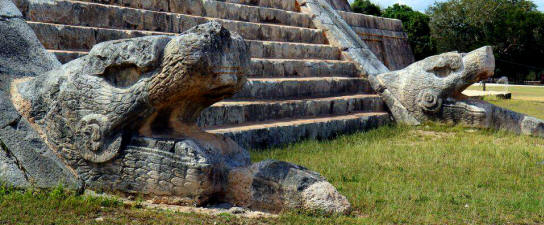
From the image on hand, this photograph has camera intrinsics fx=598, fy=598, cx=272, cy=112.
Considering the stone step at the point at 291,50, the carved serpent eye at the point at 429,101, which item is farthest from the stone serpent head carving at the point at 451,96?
the stone step at the point at 291,50

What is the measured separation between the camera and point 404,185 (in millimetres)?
5051

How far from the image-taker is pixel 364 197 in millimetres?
4508

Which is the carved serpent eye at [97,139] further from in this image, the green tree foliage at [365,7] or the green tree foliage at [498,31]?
the green tree foliage at [498,31]

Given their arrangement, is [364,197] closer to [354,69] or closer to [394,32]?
[354,69]

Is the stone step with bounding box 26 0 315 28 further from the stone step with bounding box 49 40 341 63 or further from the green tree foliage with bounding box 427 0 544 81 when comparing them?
the green tree foliage with bounding box 427 0 544 81

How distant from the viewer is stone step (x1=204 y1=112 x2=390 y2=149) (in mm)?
6574

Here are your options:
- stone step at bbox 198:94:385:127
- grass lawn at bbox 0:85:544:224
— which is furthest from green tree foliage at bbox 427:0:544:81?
grass lawn at bbox 0:85:544:224

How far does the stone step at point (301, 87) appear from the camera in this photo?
7.83 meters

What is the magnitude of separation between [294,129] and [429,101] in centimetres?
283

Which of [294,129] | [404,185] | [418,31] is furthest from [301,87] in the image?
[418,31]

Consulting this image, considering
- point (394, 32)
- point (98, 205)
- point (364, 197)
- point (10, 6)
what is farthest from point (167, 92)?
point (394, 32)

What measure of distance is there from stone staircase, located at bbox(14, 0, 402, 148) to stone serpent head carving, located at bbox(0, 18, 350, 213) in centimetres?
194

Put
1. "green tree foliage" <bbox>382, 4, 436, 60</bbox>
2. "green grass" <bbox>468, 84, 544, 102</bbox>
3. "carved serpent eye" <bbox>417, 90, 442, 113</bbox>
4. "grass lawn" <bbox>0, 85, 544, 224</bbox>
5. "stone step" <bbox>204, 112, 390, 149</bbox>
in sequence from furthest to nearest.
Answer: "green tree foliage" <bbox>382, 4, 436, 60</bbox>
"green grass" <bbox>468, 84, 544, 102</bbox>
"carved serpent eye" <bbox>417, 90, 442, 113</bbox>
"stone step" <bbox>204, 112, 390, 149</bbox>
"grass lawn" <bbox>0, 85, 544, 224</bbox>

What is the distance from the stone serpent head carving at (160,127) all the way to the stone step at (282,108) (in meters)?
2.16
